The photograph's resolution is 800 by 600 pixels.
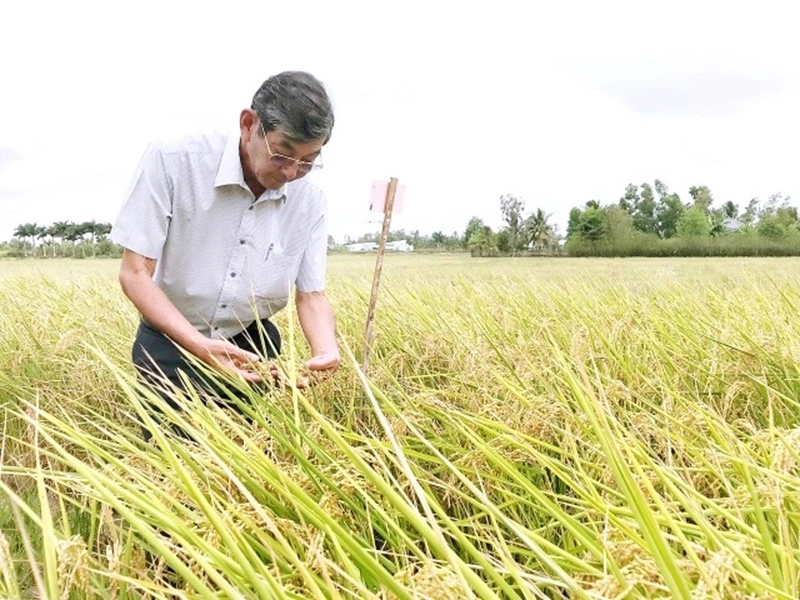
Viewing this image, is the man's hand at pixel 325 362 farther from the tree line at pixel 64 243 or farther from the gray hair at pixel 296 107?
the tree line at pixel 64 243

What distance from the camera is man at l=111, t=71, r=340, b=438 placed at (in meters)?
1.89

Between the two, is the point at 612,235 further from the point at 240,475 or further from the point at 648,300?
the point at 240,475

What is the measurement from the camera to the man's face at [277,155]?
1904 mm

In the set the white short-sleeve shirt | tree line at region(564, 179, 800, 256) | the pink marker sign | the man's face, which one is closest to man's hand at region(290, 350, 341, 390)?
the white short-sleeve shirt

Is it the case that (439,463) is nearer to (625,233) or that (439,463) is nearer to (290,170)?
(290,170)

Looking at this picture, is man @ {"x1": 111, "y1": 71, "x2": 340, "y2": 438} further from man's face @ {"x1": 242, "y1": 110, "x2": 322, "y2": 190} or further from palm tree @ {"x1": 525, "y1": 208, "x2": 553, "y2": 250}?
palm tree @ {"x1": 525, "y1": 208, "x2": 553, "y2": 250}

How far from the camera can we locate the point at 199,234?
222cm

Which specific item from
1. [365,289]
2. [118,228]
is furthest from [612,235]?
[118,228]

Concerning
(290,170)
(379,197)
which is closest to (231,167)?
(290,170)

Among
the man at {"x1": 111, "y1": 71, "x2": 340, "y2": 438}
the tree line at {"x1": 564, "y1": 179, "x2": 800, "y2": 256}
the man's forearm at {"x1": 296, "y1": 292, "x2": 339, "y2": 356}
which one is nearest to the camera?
the man at {"x1": 111, "y1": 71, "x2": 340, "y2": 438}

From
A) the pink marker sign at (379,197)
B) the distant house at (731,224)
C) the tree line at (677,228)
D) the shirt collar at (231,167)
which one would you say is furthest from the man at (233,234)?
the distant house at (731,224)

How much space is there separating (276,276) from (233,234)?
8.0 inches

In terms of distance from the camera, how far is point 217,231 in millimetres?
2234

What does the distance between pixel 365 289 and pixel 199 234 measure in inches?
113
